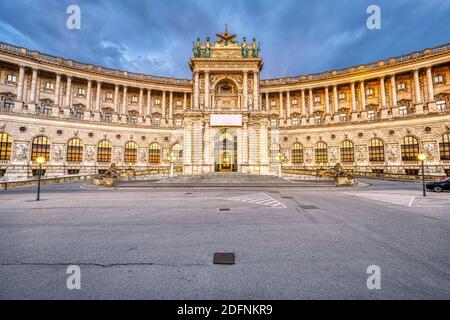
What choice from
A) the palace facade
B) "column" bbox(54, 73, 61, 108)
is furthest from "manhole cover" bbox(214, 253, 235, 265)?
"column" bbox(54, 73, 61, 108)

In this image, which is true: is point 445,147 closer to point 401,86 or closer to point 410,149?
point 410,149

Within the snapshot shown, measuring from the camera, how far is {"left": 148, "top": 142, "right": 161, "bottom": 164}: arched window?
46.5 m

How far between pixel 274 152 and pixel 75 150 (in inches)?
1600

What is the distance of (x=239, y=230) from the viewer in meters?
6.32

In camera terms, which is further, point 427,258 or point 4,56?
point 4,56

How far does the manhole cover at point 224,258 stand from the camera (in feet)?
13.1

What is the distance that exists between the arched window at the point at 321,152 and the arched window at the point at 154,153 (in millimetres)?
34786

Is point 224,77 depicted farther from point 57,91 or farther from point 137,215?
point 137,215

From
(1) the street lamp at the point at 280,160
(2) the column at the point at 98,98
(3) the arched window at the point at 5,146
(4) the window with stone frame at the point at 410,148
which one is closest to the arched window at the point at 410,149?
(4) the window with stone frame at the point at 410,148

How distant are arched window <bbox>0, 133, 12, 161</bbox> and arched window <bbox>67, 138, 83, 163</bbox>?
25.7 feet

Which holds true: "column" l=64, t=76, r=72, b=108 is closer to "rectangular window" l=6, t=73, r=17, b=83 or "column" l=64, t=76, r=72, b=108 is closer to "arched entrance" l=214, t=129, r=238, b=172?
"rectangular window" l=6, t=73, r=17, b=83

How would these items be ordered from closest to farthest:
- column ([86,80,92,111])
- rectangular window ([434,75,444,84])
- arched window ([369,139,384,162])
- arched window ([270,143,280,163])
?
1. arched window ([369,139,384,162])
2. rectangular window ([434,75,444,84])
3. arched window ([270,143,280,163])
4. column ([86,80,92,111])
